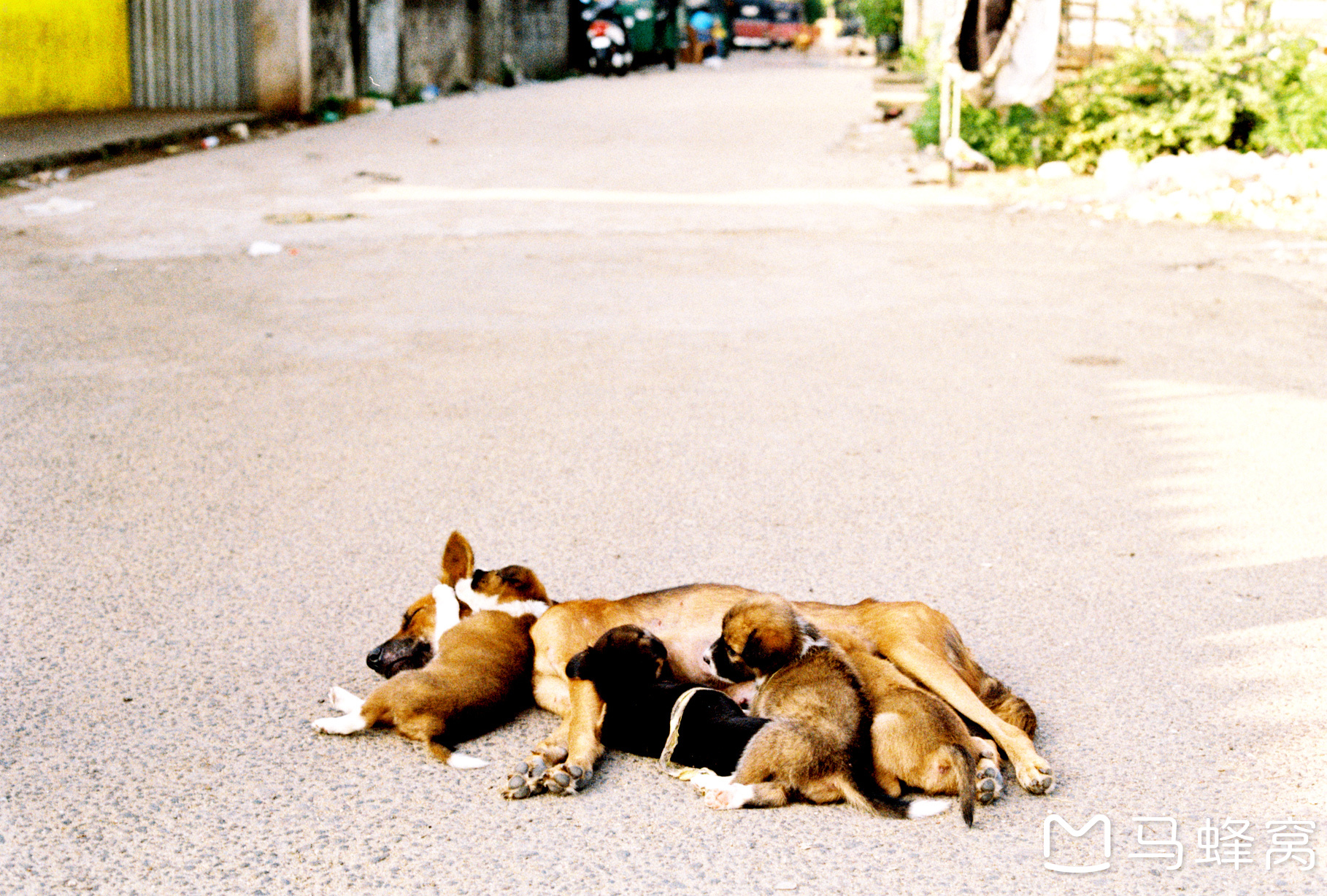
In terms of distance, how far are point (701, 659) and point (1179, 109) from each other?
11.5 m

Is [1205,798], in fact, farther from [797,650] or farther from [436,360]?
[436,360]

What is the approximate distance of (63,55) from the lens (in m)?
18.0

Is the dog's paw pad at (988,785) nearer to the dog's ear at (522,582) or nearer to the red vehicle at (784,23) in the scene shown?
the dog's ear at (522,582)

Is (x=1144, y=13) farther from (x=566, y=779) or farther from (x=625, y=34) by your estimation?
(x=625, y=34)

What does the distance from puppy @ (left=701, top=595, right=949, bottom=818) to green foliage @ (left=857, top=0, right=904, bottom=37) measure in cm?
2893

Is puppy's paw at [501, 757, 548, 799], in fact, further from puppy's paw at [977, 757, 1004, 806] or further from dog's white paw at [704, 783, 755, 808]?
puppy's paw at [977, 757, 1004, 806]

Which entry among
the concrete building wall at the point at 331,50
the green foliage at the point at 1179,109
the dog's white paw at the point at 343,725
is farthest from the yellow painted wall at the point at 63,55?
the dog's white paw at the point at 343,725

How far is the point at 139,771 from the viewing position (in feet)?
10.9

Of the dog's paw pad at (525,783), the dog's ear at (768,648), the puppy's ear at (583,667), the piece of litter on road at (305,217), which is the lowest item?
the dog's paw pad at (525,783)

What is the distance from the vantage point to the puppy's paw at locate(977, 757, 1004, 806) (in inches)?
124

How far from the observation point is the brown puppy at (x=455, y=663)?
3.47 m

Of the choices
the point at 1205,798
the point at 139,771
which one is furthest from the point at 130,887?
the point at 1205,798

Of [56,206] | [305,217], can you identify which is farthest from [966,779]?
[56,206]

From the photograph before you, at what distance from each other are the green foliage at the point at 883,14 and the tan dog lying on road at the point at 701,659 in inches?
1125
